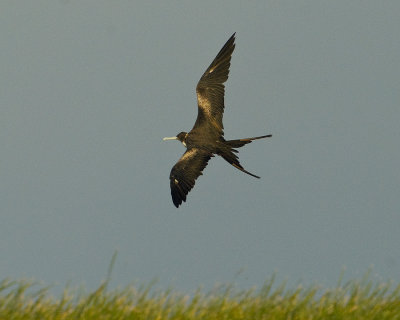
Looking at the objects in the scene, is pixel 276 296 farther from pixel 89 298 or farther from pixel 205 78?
pixel 205 78

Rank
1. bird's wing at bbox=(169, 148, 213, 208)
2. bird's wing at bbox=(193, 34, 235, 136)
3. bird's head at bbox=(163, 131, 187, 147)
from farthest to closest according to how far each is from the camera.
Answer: bird's head at bbox=(163, 131, 187, 147), bird's wing at bbox=(193, 34, 235, 136), bird's wing at bbox=(169, 148, 213, 208)

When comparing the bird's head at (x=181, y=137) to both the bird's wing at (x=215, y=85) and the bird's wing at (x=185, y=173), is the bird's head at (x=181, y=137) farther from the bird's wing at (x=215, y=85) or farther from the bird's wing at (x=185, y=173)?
the bird's wing at (x=185, y=173)

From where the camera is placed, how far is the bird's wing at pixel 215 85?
12.9m

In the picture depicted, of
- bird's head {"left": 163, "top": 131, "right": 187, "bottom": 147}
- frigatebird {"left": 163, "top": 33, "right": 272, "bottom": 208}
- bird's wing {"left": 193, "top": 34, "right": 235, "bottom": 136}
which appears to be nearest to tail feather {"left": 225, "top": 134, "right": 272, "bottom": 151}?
frigatebird {"left": 163, "top": 33, "right": 272, "bottom": 208}

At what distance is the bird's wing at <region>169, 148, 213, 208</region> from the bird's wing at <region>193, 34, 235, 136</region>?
857 millimetres

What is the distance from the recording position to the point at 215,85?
13.1 meters

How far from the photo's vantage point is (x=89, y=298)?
22.1ft

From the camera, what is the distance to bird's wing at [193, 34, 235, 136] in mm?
12891

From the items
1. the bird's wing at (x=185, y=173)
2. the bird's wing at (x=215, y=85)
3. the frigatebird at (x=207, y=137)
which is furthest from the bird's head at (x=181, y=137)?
the bird's wing at (x=185, y=173)

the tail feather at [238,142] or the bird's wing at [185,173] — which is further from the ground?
the tail feather at [238,142]

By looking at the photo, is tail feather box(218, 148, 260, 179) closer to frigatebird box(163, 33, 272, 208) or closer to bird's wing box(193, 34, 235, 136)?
frigatebird box(163, 33, 272, 208)

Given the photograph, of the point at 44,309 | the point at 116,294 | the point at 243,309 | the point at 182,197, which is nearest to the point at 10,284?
the point at 44,309

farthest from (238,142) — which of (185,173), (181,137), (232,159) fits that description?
(181,137)

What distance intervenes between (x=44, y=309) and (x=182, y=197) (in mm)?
5428
